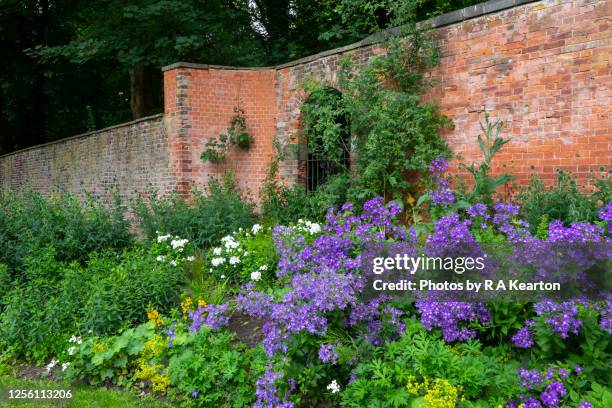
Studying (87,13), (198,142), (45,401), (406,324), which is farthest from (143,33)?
(406,324)

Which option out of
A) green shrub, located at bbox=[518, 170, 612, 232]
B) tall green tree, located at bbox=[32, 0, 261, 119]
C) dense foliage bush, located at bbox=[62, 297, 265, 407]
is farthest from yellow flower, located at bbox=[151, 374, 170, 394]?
tall green tree, located at bbox=[32, 0, 261, 119]

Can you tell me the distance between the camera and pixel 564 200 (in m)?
5.84

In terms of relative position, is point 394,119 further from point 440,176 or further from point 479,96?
point 479,96

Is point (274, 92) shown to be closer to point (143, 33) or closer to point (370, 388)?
point (143, 33)

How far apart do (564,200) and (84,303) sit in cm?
496

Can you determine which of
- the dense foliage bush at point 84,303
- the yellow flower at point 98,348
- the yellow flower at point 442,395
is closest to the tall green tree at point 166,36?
the dense foliage bush at point 84,303

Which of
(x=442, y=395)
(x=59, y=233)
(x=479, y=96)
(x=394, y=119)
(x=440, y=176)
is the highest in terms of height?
(x=479, y=96)

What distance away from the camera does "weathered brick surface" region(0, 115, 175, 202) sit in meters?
10.9

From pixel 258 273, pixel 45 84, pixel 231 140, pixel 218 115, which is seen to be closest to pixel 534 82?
pixel 258 273

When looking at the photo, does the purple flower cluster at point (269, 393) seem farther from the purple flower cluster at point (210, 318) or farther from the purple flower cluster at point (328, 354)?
the purple flower cluster at point (210, 318)

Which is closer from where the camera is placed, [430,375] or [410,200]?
[430,375]

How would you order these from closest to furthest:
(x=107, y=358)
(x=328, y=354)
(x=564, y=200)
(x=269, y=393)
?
(x=328, y=354) → (x=269, y=393) → (x=107, y=358) → (x=564, y=200)

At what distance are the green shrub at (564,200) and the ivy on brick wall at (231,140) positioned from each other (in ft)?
17.8

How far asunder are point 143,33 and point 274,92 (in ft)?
→ 15.3
